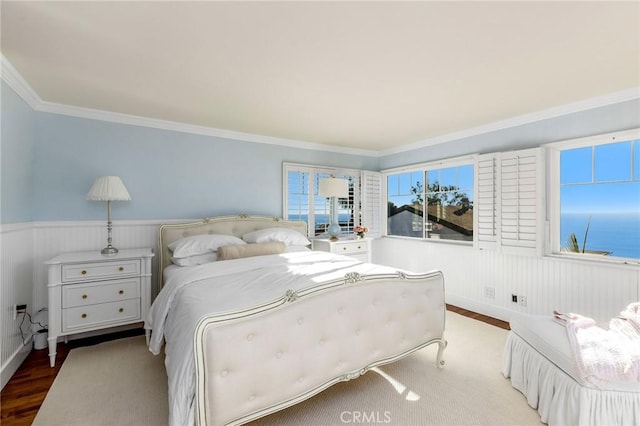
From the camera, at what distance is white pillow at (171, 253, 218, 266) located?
9.70 ft

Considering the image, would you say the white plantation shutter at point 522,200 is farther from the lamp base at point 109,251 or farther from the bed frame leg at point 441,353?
the lamp base at point 109,251

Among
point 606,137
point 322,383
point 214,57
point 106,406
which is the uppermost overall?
point 214,57

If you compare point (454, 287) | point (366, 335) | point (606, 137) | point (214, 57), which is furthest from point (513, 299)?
point (214, 57)

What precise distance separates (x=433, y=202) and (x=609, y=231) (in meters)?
1.95

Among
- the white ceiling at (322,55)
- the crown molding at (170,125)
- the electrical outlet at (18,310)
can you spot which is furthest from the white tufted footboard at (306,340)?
the crown molding at (170,125)

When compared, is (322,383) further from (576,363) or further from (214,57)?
(214,57)

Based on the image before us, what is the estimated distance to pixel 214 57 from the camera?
2.01m

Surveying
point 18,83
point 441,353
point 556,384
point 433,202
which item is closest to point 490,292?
point 433,202

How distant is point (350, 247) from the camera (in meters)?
4.34

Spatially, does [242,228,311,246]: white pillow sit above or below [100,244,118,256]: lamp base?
above

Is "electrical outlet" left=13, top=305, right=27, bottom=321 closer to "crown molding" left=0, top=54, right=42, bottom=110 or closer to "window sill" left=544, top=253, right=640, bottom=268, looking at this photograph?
"crown molding" left=0, top=54, right=42, bottom=110

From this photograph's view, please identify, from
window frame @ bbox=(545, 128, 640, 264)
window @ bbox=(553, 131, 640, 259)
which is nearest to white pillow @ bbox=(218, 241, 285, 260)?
window frame @ bbox=(545, 128, 640, 264)

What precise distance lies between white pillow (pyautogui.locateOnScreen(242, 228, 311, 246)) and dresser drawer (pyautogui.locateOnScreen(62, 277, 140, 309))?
1.24m

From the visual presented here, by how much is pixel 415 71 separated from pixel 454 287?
295 cm
